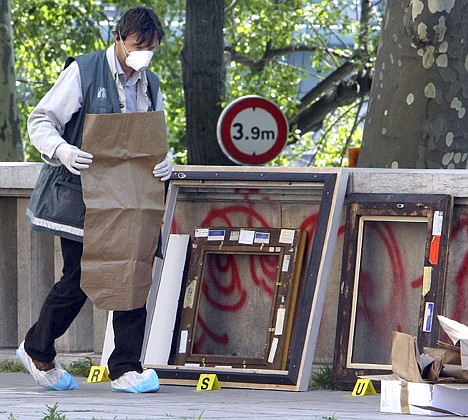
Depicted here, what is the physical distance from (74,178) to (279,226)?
1347 mm

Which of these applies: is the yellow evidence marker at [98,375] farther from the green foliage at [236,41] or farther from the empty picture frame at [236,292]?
the green foliage at [236,41]

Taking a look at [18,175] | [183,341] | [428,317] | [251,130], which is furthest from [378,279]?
[251,130]

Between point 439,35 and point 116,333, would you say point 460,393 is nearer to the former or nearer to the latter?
point 116,333

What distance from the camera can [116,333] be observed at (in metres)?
6.77

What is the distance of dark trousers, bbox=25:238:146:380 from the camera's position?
6.71 meters

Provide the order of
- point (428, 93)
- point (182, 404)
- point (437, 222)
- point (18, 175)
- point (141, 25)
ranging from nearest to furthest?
1. point (182, 404)
2. point (141, 25)
3. point (437, 222)
4. point (18, 175)
5. point (428, 93)

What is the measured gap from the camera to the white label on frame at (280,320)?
728cm

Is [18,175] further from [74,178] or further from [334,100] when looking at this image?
[334,100]

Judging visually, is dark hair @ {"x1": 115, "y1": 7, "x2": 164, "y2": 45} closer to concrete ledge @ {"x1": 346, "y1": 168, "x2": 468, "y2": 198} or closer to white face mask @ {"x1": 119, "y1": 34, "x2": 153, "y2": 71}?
white face mask @ {"x1": 119, "y1": 34, "x2": 153, "y2": 71}

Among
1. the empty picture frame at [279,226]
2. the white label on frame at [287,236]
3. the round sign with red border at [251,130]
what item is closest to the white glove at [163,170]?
the empty picture frame at [279,226]

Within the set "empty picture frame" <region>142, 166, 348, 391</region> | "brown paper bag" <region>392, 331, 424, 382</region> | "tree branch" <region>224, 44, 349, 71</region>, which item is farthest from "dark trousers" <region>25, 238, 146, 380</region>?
"tree branch" <region>224, 44, 349, 71</region>

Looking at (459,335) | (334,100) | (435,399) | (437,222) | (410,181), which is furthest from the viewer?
(334,100)

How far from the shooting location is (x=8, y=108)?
48.8ft

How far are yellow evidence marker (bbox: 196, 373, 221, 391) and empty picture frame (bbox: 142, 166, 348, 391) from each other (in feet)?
0.21
